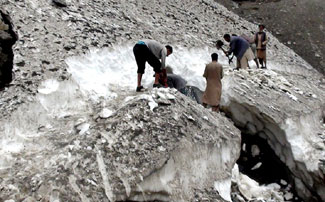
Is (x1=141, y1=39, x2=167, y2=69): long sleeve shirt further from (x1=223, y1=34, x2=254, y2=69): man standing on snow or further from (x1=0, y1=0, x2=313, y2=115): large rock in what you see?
(x1=223, y1=34, x2=254, y2=69): man standing on snow

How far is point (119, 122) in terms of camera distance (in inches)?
203

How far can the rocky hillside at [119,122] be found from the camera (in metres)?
Answer: 4.56

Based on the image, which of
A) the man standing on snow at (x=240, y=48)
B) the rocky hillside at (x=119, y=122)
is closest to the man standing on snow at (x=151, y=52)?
the rocky hillside at (x=119, y=122)

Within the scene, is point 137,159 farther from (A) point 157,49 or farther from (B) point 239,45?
(B) point 239,45

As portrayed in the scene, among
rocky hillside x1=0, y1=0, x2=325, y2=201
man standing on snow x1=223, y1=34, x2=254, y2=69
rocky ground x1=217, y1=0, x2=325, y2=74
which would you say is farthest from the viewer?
rocky ground x1=217, y1=0, x2=325, y2=74

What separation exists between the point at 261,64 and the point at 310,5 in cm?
1481

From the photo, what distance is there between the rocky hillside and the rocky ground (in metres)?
8.73

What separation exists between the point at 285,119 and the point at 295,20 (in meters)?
15.5

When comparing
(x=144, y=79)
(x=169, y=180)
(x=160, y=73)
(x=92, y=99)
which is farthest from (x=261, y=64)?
(x=169, y=180)

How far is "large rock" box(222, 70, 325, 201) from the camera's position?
6.86m

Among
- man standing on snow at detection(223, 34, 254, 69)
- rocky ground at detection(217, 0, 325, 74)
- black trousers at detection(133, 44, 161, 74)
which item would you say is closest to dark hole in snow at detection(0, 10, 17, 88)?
black trousers at detection(133, 44, 161, 74)

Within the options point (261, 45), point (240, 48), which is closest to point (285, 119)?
point (240, 48)

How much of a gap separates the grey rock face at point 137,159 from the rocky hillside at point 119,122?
0.05 ft

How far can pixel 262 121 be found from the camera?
24.6 feet
